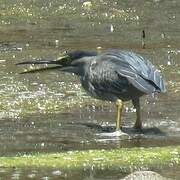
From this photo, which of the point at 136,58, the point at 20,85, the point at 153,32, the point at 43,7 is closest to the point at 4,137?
the point at 136,58

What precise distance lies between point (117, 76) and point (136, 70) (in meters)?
0.22

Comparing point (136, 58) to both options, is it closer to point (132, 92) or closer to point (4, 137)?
point (132, 92)

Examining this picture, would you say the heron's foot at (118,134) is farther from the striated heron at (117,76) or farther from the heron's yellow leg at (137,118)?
the heron's yellow leg at (137,118)

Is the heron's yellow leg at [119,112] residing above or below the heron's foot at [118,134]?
above

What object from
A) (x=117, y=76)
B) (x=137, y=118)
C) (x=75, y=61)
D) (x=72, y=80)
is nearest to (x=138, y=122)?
(x=137, y=118)

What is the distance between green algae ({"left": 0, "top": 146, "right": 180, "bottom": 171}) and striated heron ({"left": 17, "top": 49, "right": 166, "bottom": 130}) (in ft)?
4.74

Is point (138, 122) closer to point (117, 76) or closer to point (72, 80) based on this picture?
point (117, 76)

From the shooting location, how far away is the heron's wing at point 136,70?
31.0 feet

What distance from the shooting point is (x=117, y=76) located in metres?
9.55

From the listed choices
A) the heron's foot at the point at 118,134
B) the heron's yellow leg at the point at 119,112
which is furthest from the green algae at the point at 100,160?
the heron's yellow leg at the point at 119,112

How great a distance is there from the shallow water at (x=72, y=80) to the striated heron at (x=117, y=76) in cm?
41

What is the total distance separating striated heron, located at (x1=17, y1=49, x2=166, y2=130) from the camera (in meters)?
9.48

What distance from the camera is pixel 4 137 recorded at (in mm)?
9062

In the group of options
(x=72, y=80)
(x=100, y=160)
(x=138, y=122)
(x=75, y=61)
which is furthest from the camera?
(x=72, y=80)
